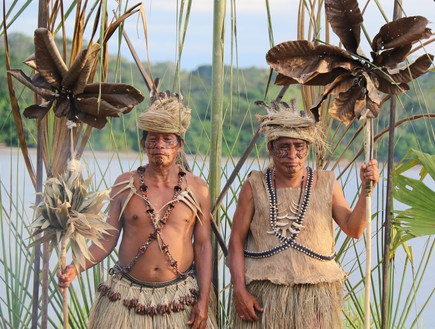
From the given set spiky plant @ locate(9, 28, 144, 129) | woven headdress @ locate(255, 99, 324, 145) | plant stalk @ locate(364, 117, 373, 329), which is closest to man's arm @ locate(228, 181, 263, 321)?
woven headdress @ locate(255, 99, 324, 145)

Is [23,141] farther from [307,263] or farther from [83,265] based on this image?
[307,263]

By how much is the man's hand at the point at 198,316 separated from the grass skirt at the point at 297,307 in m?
0.21

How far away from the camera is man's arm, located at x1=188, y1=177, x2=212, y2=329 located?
2.86 metres

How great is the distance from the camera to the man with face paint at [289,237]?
2.83 m

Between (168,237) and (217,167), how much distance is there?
1.42 ft

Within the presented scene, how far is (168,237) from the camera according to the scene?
9.34 ft

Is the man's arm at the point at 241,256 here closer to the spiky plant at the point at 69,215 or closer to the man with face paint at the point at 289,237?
the man with face paint at the point at 289,237

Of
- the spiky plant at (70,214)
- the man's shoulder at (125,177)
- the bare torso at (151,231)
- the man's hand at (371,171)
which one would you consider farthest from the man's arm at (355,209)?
the spiky plant at (70,214)

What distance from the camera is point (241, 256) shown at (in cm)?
291

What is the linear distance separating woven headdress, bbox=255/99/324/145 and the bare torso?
376mm

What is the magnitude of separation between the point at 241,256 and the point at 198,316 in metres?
0.26

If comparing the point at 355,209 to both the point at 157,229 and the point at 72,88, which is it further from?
the point at 72,88

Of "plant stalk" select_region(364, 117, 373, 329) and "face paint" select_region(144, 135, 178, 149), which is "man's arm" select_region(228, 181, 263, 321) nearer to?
"face paint" select_region(144, 135, 178, 149)

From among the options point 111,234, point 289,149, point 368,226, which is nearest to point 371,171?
point 368,226
